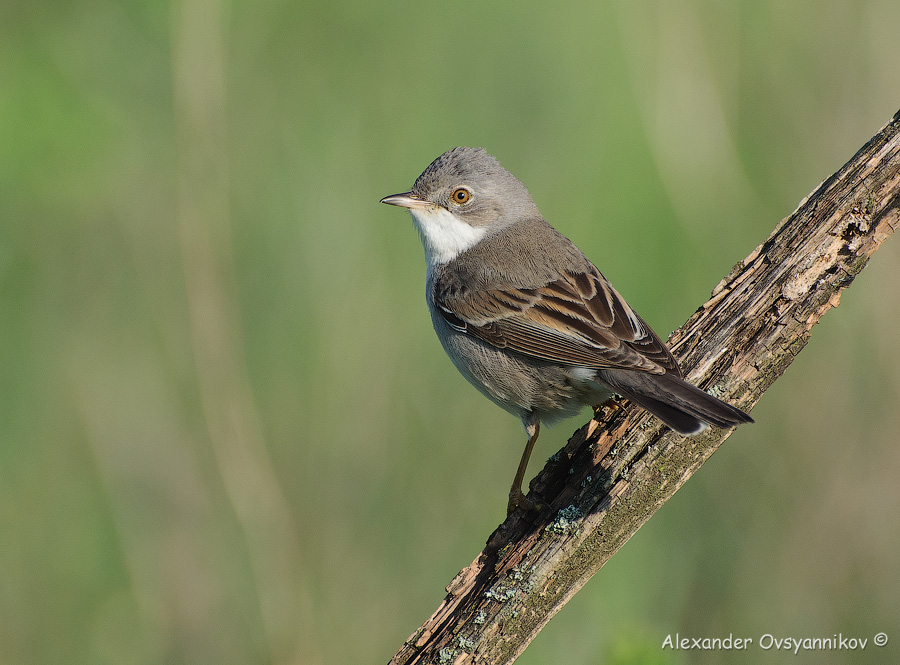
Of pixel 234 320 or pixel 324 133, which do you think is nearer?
pixel 234 320

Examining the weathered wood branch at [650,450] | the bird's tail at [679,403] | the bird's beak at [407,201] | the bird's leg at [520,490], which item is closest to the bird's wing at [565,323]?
the bird's tail at [679,403]

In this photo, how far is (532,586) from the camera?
119 inches

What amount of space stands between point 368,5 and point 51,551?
4.41 metres

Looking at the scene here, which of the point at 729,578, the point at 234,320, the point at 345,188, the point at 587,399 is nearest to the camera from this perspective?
the point at 587,399

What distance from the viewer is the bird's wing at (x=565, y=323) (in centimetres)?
358

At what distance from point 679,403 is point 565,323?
40.6 inches

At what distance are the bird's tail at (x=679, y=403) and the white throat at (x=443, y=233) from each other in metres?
1.84

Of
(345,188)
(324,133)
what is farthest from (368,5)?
(345,188)

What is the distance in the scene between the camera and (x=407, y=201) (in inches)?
194

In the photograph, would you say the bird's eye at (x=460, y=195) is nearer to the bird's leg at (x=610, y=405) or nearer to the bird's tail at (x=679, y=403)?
the bird's leg at (x=610, y=405)

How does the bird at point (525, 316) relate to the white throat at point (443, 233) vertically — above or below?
below

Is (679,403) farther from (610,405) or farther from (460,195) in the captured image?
(460,195)

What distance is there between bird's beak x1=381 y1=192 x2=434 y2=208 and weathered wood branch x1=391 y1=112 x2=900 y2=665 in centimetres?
200

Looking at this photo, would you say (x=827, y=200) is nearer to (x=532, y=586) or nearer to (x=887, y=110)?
(x=532, y=586)
